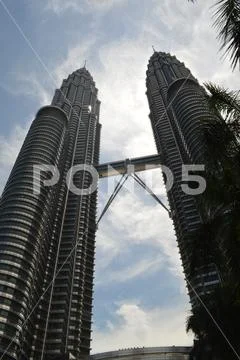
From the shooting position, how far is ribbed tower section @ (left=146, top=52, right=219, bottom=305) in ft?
300

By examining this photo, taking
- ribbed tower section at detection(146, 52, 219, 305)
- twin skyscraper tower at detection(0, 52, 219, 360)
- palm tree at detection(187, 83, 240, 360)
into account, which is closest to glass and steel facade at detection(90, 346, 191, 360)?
twin skyscraper tower at detection(0, 52, 219, 360)

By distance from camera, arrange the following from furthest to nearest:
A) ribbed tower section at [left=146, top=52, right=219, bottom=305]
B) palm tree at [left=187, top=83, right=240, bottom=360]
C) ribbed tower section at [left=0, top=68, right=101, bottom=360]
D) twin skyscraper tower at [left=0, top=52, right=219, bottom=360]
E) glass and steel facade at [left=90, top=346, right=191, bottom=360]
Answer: ribbed tower section at [left=146, top=52, right=219, bottom=305], twin skyscraper tower at [left=0, top=52, right=219, bottom=360], ribbed tower section at [left=0, top=68, right=101, bottom=360], glass and steel facade at [left=90, top=346, right=191, bottom=360], palm tree at [left=187, top=83, right=240, bottom=360]

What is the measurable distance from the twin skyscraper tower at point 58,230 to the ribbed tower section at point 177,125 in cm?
34

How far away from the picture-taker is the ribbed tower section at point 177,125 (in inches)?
3604

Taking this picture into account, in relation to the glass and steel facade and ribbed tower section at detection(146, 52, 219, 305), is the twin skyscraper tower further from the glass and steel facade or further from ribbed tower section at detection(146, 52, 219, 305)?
the glass and steel facade

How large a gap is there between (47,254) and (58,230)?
12.4 m

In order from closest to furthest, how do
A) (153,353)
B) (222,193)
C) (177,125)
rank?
(222,193) < (153,353) < (177,125)

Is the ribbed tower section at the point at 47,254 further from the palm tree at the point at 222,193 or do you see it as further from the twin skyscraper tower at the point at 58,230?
the palm tree at the point at 222,193

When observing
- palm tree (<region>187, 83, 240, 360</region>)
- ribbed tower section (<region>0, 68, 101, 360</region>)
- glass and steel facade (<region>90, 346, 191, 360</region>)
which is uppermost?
ribbed tower section (<region>0, 68, 101, 360</region>)

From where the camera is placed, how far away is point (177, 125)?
11994cm

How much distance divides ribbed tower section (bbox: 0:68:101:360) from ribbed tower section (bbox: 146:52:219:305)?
28.7 m

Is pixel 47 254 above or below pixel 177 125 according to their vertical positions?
below

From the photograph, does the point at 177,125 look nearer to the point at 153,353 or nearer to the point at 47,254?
the point at 47,254

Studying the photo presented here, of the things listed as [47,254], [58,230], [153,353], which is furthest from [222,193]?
[58,230]
